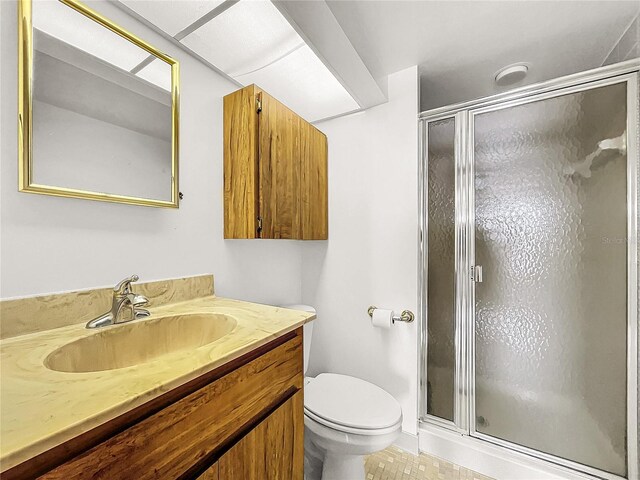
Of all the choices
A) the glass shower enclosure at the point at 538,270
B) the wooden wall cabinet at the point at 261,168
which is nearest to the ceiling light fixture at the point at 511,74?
the glass shower enclosure at the point at 538,270

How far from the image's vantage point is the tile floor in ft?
4.45

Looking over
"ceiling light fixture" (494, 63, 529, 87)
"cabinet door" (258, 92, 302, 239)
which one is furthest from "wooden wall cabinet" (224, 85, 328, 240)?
"ceiling light fixture" (494, 63, 529, 87)

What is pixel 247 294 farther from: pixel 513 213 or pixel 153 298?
pixel 513 213

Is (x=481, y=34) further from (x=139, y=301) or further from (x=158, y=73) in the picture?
(x=139, y=301)

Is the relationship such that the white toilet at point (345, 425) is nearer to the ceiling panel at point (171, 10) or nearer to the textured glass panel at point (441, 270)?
the textured glass panel at point (441, 270)

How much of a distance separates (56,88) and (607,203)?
224 centimetres

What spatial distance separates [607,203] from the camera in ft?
4.16

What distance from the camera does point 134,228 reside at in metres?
1.03

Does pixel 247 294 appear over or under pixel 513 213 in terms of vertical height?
under

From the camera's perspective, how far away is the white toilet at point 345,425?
1.07 meters

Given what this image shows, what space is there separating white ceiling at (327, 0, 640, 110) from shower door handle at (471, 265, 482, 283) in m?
1.18

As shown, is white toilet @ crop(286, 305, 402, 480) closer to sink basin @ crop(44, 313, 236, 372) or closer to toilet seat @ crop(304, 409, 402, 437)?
toilet seat @ crop(304, 409, 402, 437)

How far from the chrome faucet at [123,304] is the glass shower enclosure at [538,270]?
144cm

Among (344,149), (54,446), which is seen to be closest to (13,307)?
(54,446)
